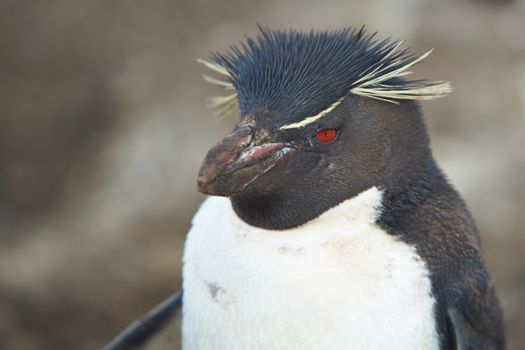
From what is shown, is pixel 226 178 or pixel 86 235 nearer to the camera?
pixel 226 178

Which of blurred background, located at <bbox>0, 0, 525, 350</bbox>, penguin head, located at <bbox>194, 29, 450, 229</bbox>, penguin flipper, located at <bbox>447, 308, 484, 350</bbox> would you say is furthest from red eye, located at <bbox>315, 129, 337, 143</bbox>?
blurred background, located at <bbox>0, 0, 525, 350</bbox>

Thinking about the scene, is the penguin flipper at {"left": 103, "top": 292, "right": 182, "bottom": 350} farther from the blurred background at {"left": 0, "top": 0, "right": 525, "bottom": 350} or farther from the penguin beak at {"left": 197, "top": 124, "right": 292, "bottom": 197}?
the blurred background at {"left": 0, "top": 0, "right": 525, "bottom": 350}

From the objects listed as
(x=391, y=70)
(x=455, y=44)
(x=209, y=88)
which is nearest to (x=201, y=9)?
(x=209, y=88)

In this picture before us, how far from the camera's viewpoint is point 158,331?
3.24 metres

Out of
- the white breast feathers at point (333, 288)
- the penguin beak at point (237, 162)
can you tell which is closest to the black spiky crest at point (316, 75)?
the penguin beak at point (237, 162)

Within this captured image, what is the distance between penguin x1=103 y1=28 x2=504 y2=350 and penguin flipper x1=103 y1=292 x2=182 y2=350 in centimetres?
69

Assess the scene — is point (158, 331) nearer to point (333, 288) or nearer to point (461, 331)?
point (333, 288)

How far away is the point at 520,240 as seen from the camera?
5.45 m

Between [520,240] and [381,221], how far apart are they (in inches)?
130

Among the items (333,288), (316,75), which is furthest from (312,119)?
(333,288)

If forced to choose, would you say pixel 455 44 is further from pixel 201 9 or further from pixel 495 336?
pixel 495 336

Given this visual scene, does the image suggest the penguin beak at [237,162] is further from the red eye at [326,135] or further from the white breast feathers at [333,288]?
the white breast feathers at [333,288]

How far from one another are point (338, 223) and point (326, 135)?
0.26 meters

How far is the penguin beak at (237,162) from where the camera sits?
7.15ft
